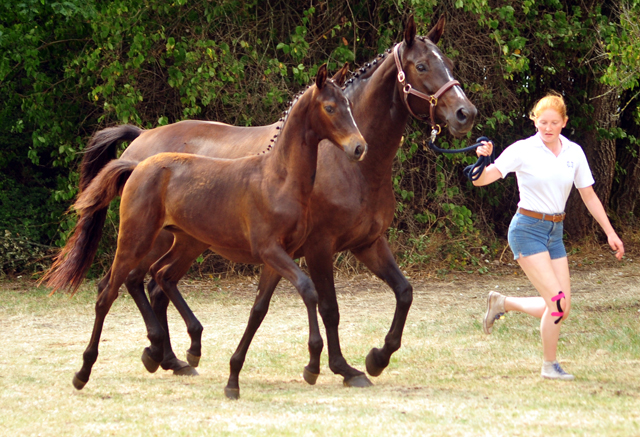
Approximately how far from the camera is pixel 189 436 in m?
3.78

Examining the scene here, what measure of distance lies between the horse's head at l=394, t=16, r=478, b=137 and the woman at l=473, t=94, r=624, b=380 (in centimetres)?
27

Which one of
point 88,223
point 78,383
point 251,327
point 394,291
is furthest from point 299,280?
point 88,223

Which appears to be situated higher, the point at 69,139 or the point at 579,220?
the point at 69,139

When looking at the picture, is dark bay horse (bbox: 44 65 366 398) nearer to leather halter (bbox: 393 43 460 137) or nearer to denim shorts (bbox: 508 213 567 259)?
leather halter (bbox: 393 43 460 137)

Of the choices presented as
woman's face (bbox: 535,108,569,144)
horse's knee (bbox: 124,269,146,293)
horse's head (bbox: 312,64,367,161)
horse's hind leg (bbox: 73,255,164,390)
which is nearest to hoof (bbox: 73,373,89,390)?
horse's hind leg (bbox: 73,255,164,390)

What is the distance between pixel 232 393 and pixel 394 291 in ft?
4.45

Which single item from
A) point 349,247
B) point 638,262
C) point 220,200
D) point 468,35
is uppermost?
point 468,35

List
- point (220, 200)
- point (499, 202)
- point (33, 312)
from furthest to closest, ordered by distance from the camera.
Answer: point (499, 202) < point (33, 312) < point (220, 200)

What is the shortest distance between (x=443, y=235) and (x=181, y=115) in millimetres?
4317

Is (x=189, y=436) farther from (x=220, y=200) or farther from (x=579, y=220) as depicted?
(x=579, y=220)

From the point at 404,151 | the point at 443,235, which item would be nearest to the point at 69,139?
the point at 404,151

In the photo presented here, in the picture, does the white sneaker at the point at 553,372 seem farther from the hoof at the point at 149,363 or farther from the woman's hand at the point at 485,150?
the hoof at the point at 149,363

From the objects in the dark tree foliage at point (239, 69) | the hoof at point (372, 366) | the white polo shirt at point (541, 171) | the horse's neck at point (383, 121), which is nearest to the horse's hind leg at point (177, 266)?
the hoof at point (372, 366)

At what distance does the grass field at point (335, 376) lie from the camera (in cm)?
396
